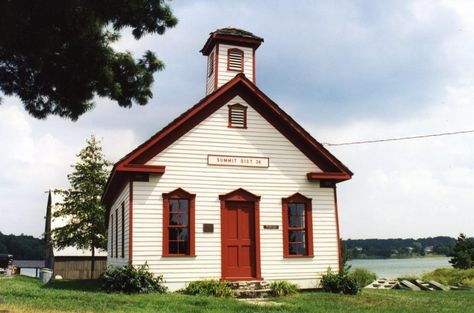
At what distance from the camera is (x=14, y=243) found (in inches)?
4237

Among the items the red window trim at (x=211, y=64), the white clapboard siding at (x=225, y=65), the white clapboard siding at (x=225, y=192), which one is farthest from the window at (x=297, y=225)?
the red window trim at (x=211, y=64)

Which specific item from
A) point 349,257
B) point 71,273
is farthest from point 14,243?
point 349,257

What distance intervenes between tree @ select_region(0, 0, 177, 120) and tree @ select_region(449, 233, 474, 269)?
98.8 ft

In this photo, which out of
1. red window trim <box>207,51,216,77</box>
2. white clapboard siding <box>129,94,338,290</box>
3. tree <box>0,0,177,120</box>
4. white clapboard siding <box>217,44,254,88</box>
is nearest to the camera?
tree <box>0,0,177,120</box>

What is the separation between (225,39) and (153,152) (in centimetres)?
624

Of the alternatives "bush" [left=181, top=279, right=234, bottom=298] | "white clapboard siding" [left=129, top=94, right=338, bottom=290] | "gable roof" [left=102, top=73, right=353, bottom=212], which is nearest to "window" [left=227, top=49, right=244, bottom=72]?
"gable roof" [left=102, top=73, right=353, bottom=212]

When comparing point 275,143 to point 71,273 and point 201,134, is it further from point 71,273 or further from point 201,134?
point 71,273

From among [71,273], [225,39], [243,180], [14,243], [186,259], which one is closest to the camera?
[186,259]

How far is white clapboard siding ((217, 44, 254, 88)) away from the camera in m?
20.6

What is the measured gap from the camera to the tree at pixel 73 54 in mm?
10656

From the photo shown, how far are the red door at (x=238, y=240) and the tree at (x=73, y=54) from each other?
611cm

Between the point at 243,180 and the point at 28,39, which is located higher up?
the point at 28,39

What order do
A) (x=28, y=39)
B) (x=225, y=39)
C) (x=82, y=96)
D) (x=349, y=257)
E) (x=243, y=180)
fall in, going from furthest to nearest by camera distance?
1. (x=349, y=257)
2. (x=225, y=39)
3. (x=243, y=180)
4. (x=82, y=96)
5. (x=28, y=39)

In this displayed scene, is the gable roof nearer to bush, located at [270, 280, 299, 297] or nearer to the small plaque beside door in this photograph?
the small plaque beside door
